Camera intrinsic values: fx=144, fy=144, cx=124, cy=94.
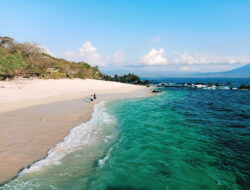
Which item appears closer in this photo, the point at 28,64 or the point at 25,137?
the point at 25,137

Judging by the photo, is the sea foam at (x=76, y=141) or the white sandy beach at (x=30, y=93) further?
the white sandy beach at (x=30, y=93)

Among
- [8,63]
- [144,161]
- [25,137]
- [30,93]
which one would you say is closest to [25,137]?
[25,137]

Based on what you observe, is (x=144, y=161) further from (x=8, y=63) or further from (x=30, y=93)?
(x=8, y=63)

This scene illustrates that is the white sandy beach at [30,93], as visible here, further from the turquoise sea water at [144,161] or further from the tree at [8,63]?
the turquoise sea water at [144,161]

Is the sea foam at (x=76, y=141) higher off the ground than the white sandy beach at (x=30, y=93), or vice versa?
the white sandy beach at (x=30, y=93)

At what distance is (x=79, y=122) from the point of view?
13.8m

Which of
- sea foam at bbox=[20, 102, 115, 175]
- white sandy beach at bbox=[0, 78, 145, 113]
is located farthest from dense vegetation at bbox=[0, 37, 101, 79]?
sea foam at bbox=[20, 102, 115, 175]

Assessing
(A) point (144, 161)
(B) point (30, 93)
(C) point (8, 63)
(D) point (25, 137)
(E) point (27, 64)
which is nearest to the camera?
(A) point (144, 161)

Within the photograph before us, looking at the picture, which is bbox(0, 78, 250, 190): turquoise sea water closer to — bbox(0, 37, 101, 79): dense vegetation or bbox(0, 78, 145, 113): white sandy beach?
bbox(0, 78, 145, 113): white sandy beach

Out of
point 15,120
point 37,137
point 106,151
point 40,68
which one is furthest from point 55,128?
point 40,68

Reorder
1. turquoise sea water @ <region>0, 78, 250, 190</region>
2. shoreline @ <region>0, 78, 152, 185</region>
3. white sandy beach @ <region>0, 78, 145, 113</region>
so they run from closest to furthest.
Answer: turquoise sea water @ <region>0, 78, 250, 190</region> → shoreline @ <region>0, 78, 152, 185</region> → white sandy beach @ <region>0, 78, 145, 113</region>

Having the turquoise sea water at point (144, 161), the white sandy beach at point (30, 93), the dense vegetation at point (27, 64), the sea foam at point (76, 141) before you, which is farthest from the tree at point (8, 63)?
the turquoise sea water at point (144, 161)

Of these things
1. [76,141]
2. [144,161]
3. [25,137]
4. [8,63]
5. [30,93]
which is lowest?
[144,161]

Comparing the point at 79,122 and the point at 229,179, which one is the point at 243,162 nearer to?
the point at 229,179
